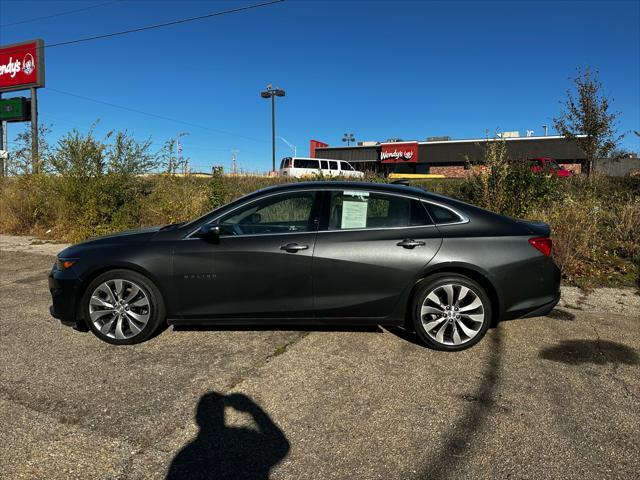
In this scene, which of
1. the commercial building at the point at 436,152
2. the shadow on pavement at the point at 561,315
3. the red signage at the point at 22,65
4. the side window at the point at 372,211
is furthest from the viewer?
the commercial building at the point at 436,152

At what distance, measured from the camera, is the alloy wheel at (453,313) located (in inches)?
166

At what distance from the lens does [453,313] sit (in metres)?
4.22

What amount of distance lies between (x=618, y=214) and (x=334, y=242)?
21.2 feet

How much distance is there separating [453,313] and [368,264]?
887mm

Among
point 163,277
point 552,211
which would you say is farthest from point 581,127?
point 163,277

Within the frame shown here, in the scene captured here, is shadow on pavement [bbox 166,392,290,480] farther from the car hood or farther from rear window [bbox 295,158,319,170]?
rear window [bbox 295,158,319,170]

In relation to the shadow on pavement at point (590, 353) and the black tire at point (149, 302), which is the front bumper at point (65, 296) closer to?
the black tire at point (149, 302)

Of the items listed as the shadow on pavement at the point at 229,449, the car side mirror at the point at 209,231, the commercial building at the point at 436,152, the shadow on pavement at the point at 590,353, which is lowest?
the shadow on pavement at the point at 229,449

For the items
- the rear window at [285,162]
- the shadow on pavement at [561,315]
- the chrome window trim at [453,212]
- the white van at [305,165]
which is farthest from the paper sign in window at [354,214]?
the rear window at [285,162]

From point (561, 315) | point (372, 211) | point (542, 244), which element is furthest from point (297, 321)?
point (561, 315)

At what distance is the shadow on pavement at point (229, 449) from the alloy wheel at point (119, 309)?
1.46 metres

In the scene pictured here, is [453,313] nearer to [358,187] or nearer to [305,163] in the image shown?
[358,187]

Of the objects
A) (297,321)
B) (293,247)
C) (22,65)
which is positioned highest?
(22,65)

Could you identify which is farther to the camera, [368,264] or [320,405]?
[368,264]
